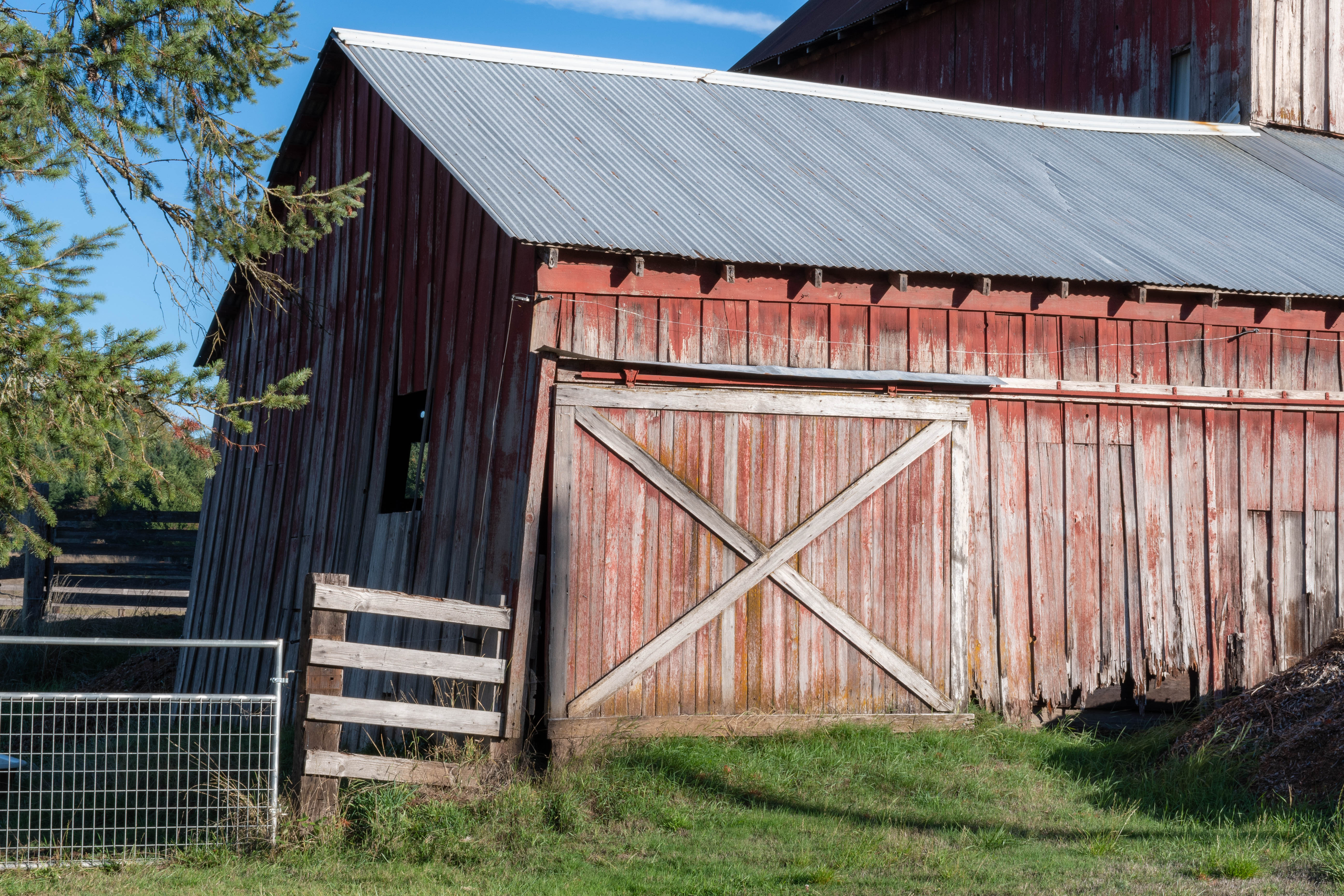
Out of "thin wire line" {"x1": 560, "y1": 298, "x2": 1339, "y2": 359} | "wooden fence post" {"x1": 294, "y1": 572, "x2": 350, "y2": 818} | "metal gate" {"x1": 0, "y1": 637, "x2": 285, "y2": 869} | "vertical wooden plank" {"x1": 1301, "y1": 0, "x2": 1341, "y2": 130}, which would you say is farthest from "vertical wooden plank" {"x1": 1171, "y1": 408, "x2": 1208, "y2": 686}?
"vertical wooden plank" {"x1": 1301, "y1": 0, "x2": 1341, "y2": 130}

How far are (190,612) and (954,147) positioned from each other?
9.86 meters

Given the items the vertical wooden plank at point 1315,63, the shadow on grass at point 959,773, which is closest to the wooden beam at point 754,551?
the shadow on grass at point 959,773

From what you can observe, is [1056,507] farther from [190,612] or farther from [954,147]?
[190,612]

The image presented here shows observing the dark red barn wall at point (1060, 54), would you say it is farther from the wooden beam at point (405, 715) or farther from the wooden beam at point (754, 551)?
the wooden beam at point (405, 715)

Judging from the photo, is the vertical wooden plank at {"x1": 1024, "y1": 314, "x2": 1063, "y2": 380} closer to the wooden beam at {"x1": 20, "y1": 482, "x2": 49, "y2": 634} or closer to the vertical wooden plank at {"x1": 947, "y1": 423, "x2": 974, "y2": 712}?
the vertical wooden plank at {"x1": 947, "y1": 423, "x2": 974, "y2": 712}

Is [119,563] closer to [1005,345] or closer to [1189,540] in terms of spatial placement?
[1005,345]

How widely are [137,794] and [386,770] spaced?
1296mm

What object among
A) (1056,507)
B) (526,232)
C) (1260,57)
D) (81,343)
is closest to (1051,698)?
(1056,507)

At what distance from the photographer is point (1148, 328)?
10555 mm

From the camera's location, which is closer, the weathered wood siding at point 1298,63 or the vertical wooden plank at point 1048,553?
the vertical wooden plank at point 1048,553

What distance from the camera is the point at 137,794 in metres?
6.76

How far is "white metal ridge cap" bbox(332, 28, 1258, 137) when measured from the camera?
12.0 meters

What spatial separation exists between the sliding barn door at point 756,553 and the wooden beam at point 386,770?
1.13 m

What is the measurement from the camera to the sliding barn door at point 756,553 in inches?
337
